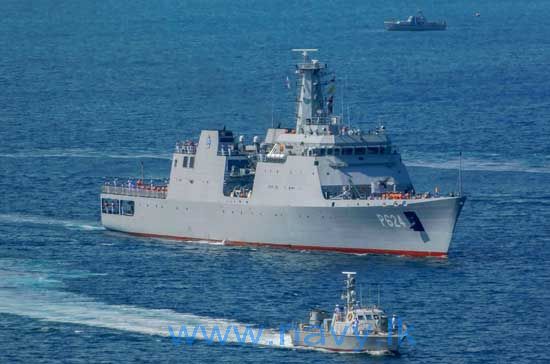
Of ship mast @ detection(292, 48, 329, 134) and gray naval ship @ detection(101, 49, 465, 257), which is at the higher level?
ship mast @ detection(292, 48, 329, 134)

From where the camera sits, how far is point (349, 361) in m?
80.4

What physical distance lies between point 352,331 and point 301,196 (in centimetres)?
2761

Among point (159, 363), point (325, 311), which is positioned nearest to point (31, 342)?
point (159, 363)

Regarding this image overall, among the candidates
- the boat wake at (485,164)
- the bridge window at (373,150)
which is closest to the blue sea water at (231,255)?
the boat wake at (485,164)

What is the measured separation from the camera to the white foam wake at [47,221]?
Answer: 116062 millimetres

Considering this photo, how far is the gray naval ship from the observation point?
105312mm

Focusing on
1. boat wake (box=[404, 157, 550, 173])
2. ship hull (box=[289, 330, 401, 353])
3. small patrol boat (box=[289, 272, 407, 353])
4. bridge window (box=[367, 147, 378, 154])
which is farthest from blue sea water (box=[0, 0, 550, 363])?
bridge window (box=[367, 147, 378, 154])

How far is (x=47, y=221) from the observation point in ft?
382

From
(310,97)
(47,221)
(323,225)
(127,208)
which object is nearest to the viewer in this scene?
(323,225)

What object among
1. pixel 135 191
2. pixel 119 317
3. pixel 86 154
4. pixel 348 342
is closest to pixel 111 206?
pixel 135 191

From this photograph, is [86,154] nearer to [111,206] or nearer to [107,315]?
[111,206]

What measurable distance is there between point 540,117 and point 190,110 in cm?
2985

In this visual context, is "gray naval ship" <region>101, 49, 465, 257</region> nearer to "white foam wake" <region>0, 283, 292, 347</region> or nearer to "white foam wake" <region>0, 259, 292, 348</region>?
"white foam wake" <region>0, 259, 292, 348</region>

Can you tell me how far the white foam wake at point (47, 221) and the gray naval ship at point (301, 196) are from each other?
136cm
